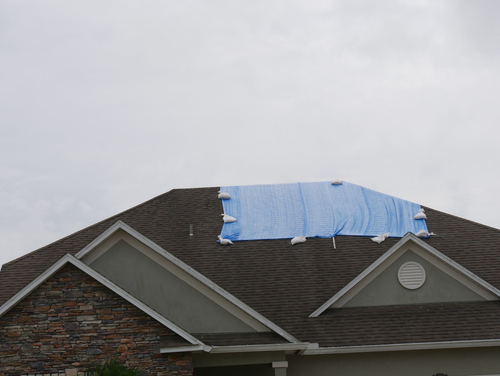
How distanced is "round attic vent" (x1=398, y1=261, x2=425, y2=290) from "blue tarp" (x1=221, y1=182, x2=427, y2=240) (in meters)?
1.80

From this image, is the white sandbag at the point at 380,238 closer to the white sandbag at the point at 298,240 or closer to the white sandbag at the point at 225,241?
the white sandbag at the point at 298,240

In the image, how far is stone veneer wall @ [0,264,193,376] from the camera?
8.46m

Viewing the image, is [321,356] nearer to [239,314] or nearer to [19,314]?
[239,314]

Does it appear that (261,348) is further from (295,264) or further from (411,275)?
(411,275)

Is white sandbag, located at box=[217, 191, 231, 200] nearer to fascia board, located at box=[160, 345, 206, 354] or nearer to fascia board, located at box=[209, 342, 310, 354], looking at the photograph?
fascia board, located at box=[209, 342, 310, 354]

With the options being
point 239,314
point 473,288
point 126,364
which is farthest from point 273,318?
point 473,288

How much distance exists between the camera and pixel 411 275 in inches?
440

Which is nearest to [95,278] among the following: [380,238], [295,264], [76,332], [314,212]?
[76,332]

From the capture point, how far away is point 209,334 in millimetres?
9898

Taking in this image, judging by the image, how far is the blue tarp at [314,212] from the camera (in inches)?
519

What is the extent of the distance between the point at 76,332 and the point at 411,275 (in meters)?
7.18

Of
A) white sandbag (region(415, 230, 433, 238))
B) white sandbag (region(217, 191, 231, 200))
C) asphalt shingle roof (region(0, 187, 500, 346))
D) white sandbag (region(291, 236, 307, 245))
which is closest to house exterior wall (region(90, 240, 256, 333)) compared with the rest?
asphalt shingle roof (region(0, 187, 500, 346))

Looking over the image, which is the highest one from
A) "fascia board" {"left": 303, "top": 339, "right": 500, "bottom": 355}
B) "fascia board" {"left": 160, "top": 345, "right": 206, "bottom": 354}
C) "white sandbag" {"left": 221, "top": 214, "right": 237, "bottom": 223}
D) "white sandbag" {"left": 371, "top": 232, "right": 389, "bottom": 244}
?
"white sandbag" {"left": 221, "top": 214, "right": 237, "bottom": 223}

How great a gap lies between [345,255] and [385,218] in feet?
6.51
